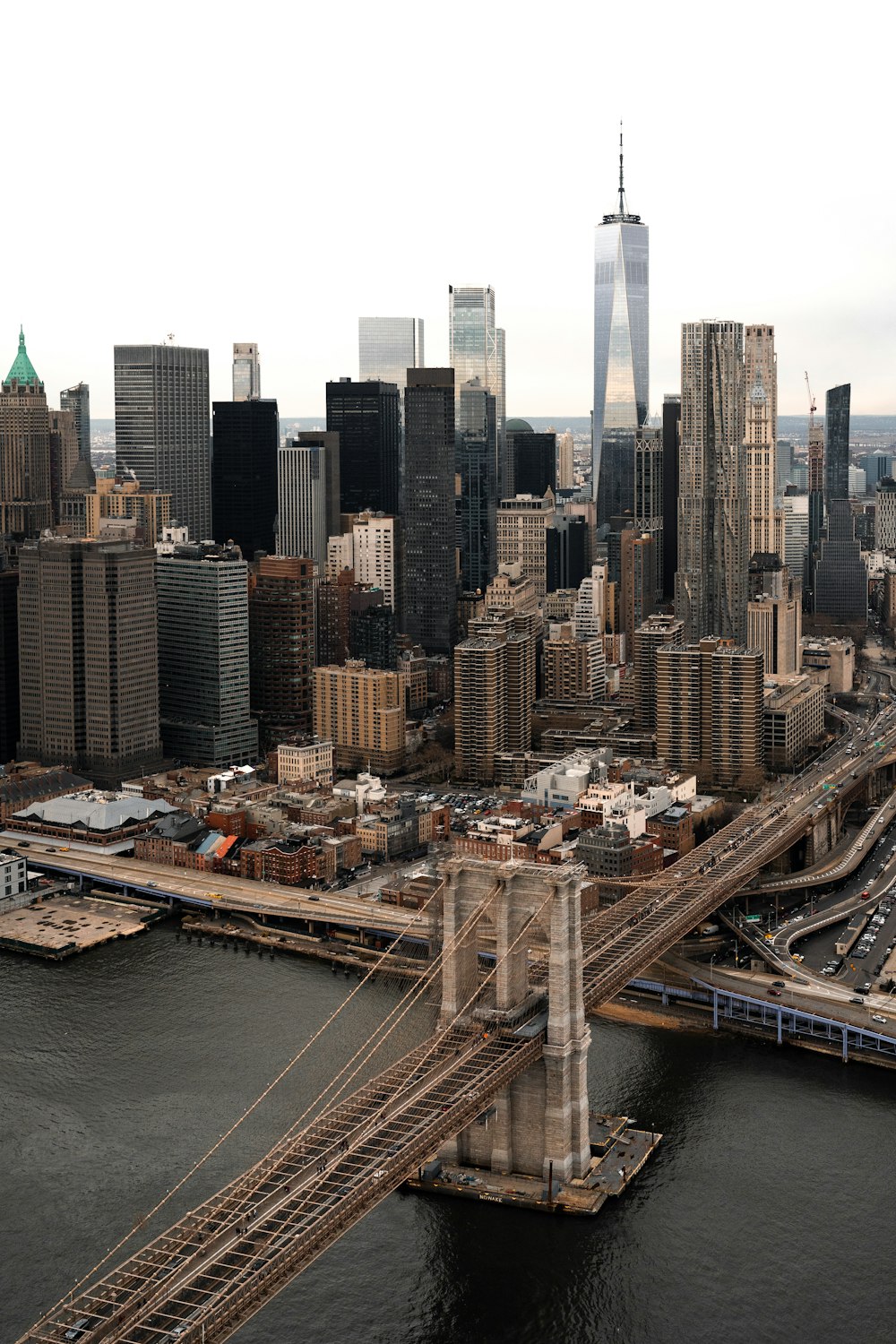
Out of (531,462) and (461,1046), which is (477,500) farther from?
(461,1046)

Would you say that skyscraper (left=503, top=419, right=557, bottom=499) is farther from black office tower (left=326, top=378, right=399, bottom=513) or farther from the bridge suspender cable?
the bridge suspender cable

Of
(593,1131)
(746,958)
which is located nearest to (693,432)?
(746,958)

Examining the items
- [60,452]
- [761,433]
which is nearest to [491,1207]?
[761,433]

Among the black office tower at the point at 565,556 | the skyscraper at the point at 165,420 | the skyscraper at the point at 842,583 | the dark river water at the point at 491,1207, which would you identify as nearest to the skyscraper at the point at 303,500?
the skyscraper at the point at 165,420

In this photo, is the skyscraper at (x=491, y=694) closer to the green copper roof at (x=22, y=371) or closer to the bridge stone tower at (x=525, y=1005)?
the bridge stone tower at (x=525, y=1005)

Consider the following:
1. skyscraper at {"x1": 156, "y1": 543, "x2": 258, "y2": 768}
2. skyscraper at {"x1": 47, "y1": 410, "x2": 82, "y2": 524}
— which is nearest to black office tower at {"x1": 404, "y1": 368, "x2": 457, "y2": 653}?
skyscraper at {"x1": 156, "y1": 543, "x2": 258, "y2": 768}

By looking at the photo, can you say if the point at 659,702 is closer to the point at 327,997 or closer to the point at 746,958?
the point at 746,958
